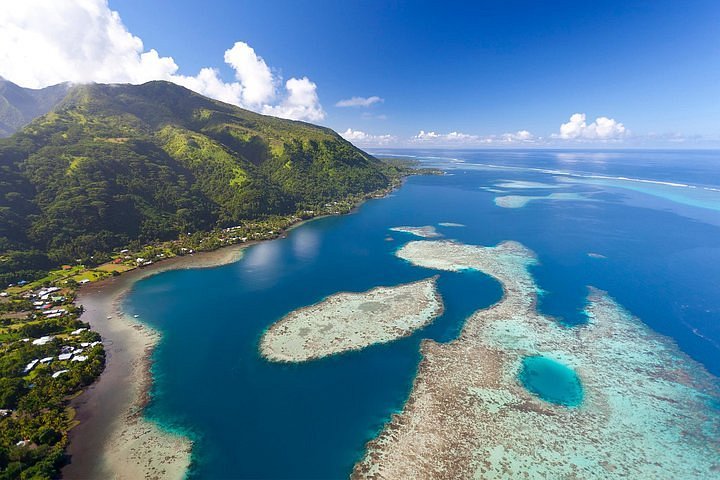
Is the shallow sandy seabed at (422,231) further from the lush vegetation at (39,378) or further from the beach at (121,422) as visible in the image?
the lush vegetation at (39,378)

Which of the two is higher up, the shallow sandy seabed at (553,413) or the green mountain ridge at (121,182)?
the green mountain ridge at (121,182)

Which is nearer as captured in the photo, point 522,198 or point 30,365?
point 30,365

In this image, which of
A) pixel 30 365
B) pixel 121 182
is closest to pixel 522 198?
pixel 121 182

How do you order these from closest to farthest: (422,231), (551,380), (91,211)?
(551,380) → (91,211) → (422,231)

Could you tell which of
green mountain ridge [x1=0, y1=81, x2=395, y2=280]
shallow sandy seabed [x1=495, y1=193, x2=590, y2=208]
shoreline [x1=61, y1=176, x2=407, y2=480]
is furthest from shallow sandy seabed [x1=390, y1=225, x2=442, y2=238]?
shoreline [x1=61, y1=176, x2=407, y2=480]

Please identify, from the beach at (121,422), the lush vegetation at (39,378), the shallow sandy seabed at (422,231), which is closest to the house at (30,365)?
the lush vegetation at (39,378)

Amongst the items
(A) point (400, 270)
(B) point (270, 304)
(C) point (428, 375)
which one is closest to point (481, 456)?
(C) point (428, 375)

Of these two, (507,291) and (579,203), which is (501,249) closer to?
(507,291)

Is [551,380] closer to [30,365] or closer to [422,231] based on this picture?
[30,365]
